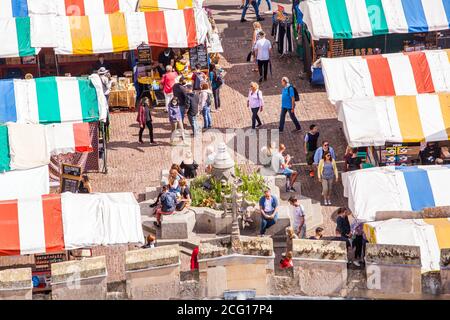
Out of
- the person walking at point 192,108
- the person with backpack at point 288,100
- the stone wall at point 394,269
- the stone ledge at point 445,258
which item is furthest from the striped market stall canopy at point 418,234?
the person walking at point 192,108

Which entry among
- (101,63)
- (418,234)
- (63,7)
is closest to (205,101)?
(101,63)

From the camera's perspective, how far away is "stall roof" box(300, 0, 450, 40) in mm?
31203

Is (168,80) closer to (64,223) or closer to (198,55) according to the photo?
(198,55)

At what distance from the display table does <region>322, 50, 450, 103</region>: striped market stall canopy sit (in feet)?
18.3

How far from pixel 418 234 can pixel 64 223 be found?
646 cm

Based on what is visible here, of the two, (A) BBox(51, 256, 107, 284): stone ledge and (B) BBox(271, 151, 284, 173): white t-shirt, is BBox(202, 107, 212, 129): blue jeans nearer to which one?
(B) BBox(271, 151, 284, 173): white t-shirt

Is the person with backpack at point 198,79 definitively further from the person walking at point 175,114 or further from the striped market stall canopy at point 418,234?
the striped market stall canopy at point 418,234

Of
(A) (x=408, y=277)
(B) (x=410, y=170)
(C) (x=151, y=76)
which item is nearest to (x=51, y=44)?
(C) (x=151, y=76)

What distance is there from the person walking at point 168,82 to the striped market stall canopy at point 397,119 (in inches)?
222

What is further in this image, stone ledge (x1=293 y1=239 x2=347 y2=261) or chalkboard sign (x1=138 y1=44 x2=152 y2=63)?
chalkboard sign (x1=138 y1=44 x2=152 y2=63)

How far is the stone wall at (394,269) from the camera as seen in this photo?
16453 mm

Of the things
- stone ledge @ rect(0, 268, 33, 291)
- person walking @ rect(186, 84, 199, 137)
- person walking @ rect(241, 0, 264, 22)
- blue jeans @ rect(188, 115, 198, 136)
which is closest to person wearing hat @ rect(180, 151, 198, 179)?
person walking @ rect(186, 84, 199, 137)

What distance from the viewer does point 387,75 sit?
27734mm

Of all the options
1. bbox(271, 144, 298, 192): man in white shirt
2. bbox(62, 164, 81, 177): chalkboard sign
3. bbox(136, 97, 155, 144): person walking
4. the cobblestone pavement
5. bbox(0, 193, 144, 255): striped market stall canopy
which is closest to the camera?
bbox(0, 193, 144, 255): striped market stall canopy
